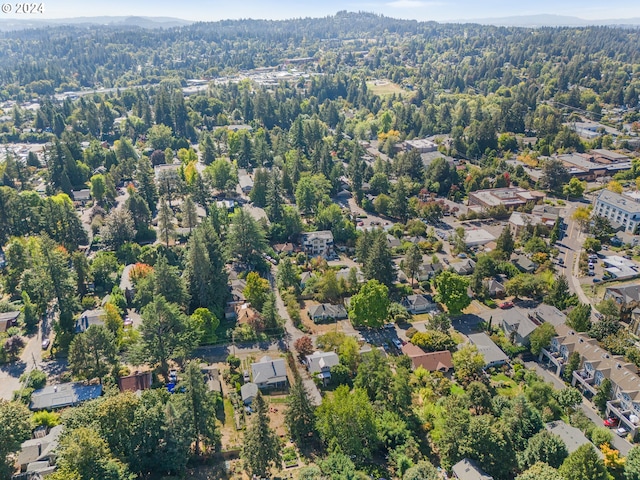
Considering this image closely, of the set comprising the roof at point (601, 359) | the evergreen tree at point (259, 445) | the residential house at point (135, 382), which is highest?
the evergreen tree at point (259, 445)

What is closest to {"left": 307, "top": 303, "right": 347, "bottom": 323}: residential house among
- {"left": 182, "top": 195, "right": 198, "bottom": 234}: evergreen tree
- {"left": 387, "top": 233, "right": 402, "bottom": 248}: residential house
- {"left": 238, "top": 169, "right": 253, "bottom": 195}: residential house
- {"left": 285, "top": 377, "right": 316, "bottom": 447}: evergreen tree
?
{"left": 285, "top": 377, "right": 316, "bottom": 447}: evergreen tree

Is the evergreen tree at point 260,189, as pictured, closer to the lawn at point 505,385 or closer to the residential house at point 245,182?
the residential house at point 245,182

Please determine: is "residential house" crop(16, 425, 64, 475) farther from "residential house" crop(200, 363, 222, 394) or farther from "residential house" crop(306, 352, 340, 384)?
"residential house" crop(306, 352, 340, 384)

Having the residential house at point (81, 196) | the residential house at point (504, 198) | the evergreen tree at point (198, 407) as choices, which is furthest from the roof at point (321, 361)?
the residential house at point (81, 196)

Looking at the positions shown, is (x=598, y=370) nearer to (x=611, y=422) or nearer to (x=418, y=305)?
(x=611, y=422)

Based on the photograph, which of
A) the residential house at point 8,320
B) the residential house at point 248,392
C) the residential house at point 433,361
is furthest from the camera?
the residential house at point 8,320

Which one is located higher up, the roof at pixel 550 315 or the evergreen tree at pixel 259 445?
the evergreen tree at pixel 259 445

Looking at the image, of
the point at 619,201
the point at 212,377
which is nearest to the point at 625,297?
the point at 619,201
